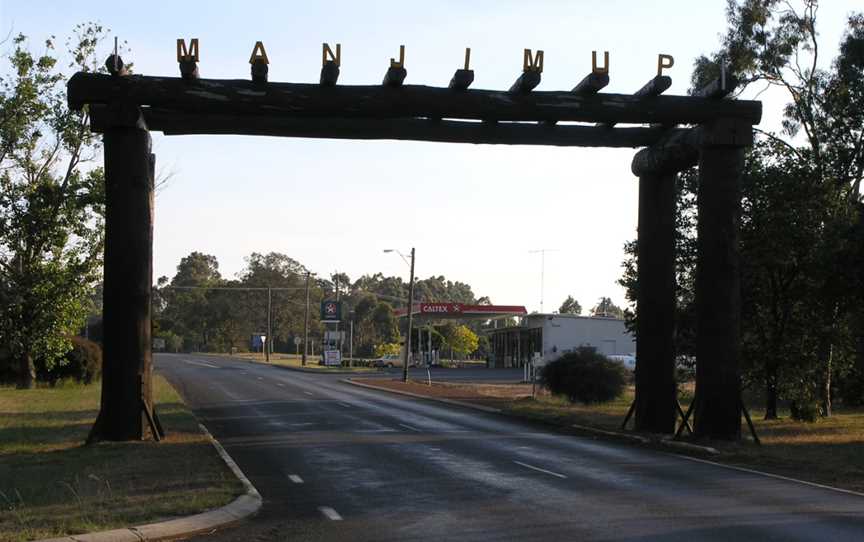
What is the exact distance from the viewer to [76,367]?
45344mm

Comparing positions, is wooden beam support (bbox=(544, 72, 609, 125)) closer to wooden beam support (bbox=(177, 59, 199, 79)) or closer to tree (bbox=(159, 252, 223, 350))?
wooden beam support (bbox=(177, 59, 199, 79))

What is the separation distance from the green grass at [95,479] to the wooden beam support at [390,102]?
648 cm

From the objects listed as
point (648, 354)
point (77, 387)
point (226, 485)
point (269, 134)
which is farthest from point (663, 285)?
point (77, 387)

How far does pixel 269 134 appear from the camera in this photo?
21.3 metres

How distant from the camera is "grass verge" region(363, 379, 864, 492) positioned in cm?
1669

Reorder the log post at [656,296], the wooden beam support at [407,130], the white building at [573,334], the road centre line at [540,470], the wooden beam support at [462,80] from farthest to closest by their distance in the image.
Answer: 1. the white building at [573,334]
2. the log post at [656,296]
3. the wooden beam support at [407,130]
4. the wooden beam support at [462,80]
5. the road centre line at [540,470]

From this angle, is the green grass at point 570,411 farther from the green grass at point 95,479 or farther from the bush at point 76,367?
the bush at point 76,367

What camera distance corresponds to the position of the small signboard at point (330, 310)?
10055 cm

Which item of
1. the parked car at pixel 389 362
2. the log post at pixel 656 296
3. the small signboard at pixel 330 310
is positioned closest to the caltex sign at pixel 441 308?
the parked car at pixel 389 362

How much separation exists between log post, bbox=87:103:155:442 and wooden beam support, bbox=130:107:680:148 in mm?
1362

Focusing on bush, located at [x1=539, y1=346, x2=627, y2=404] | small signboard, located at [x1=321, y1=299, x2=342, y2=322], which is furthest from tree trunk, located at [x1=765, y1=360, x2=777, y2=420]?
small signboard, located at [x1=321, y1=299, x2=342, y2=322]

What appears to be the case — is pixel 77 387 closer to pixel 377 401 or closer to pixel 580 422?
pixel 377 401

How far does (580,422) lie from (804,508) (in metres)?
14.4

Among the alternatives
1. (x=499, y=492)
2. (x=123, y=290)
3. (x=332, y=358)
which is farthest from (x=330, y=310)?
(x=499, y=492)
